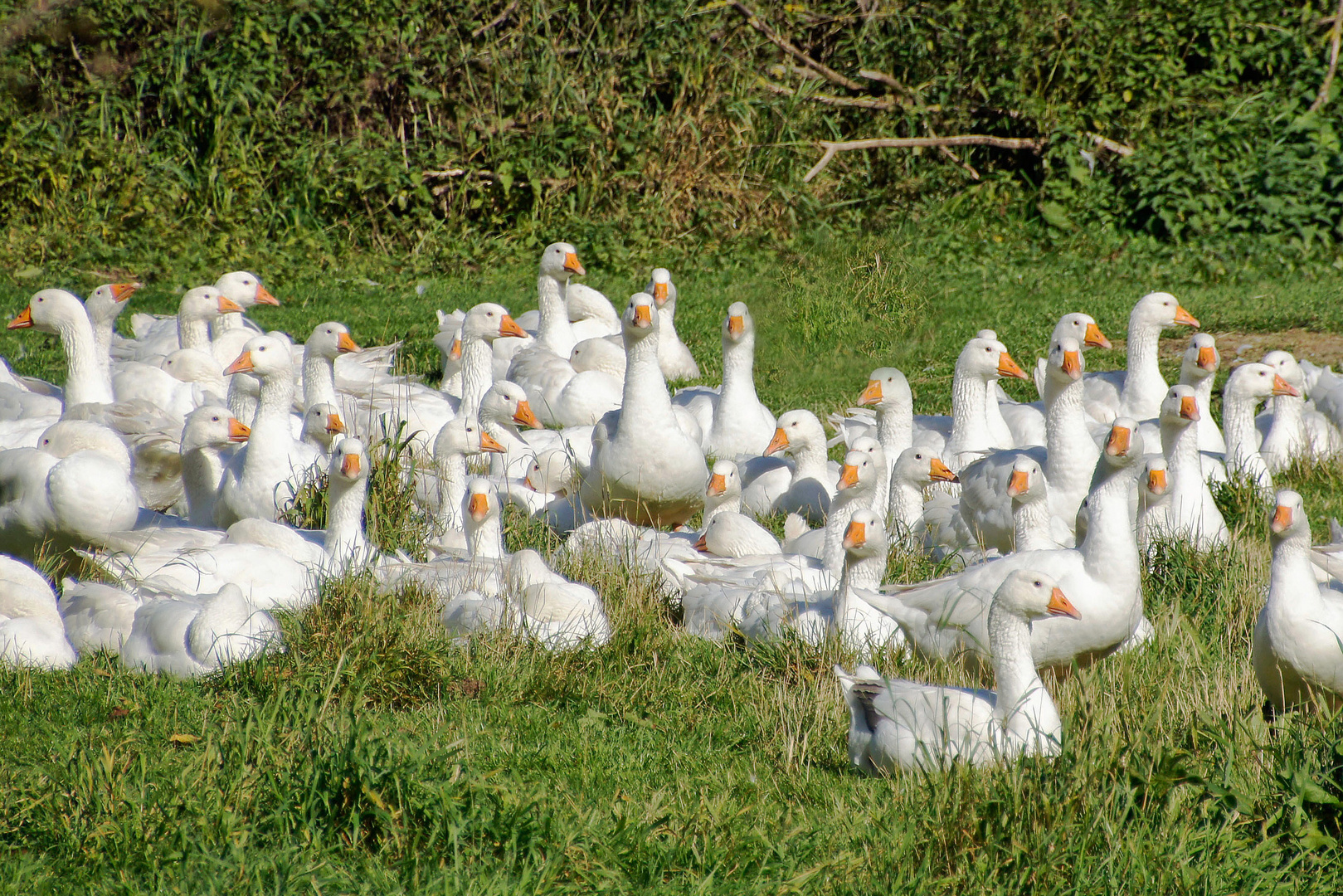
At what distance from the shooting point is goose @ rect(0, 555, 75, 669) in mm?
4980

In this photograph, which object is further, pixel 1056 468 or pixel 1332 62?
pixel 1332 62

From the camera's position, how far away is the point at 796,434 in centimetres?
802

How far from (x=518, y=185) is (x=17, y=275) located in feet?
17.5

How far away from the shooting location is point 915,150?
15984 mm

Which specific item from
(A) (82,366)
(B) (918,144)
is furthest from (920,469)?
(B) (918,144)

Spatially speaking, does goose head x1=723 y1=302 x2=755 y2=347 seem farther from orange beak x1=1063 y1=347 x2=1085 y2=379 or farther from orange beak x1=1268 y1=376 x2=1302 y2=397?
orange beak x1=1268 y1=376 x2=1302 y2=397

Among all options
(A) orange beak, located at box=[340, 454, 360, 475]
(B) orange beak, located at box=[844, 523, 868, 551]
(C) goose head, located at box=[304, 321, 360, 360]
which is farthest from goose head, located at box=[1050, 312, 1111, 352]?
(C) goose head, located at box=[304, 321, 360, 360]

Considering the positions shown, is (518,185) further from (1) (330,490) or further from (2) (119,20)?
(1) (330,490)

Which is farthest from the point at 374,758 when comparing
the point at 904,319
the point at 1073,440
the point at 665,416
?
the point at 904,319

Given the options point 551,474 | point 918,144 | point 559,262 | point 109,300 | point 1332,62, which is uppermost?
point 1332,62

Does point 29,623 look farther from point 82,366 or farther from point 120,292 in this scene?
point 120,292

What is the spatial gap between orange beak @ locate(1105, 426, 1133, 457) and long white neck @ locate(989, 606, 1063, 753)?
61.4 inches

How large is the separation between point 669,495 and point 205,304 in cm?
423

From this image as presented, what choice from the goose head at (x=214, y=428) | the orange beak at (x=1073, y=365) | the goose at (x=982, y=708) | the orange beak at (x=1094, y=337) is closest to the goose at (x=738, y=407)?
the orange beak at (x=1094, y=337)
